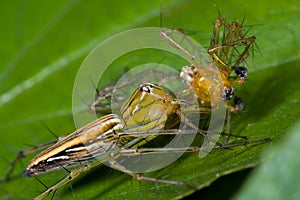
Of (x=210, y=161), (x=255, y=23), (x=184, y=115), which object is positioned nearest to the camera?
(x=210, y=161)

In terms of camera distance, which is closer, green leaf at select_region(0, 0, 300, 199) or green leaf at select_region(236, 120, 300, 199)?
green leaf at select_region(236, 120, 300, 199)

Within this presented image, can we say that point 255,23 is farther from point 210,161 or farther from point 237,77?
point 210,161

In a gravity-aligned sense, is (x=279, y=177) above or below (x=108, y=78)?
below

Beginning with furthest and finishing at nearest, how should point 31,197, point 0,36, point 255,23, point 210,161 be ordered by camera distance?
point 0,36, point 255,23, point 31,197, point 210,161

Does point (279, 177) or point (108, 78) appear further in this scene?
point (108, 78)

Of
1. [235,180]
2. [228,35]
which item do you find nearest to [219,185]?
[235,180]

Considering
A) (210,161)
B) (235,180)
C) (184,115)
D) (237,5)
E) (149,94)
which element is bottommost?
(235,180)

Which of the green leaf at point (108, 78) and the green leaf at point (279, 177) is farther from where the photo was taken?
the green leaf at point (108, 78)

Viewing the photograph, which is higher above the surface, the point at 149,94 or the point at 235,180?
the point at 149,94
